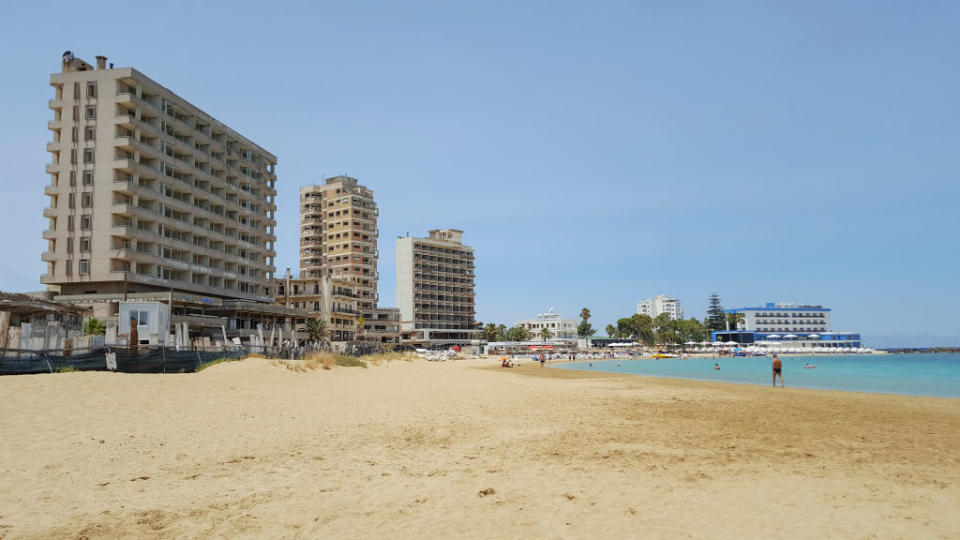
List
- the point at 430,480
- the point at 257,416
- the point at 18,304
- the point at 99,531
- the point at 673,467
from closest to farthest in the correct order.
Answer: the point at 99,531 → the point at 430,480 → the point at 673,467 → the point at 257,416 → the point at 18,304

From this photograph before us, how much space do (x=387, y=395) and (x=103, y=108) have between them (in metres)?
56.3

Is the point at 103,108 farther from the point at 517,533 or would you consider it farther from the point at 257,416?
the point at 517,533

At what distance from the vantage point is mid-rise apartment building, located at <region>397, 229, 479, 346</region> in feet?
457

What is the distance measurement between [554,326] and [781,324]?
76545 millimetres

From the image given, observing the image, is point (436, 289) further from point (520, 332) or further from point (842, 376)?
point (842, 376)

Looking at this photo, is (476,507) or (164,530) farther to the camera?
(476,507)

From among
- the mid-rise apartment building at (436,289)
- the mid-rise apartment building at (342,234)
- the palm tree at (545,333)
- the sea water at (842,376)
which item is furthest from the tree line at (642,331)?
the sea water at (842,376)

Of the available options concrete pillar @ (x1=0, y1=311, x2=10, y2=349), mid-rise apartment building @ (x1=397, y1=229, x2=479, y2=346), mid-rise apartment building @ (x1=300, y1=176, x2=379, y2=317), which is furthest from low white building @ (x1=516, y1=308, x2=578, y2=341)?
concrete pillar @ (x1=0, y1=311, x2=10, y2=349)

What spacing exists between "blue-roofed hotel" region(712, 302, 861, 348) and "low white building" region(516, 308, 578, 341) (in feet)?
155

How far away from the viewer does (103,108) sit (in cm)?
6056

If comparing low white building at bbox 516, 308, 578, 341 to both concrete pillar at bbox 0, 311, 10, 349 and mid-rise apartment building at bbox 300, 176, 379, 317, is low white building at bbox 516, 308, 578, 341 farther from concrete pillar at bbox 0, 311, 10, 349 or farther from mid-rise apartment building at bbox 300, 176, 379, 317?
concrete pillar at bbox 0, 311, 10, 349

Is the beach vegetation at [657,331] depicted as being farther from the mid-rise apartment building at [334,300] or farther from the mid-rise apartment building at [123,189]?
the mid-rise apartment building at [123,189]

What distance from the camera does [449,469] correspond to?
10.1m

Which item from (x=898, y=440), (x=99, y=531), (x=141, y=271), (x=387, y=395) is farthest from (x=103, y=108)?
(x=898, y=440)
